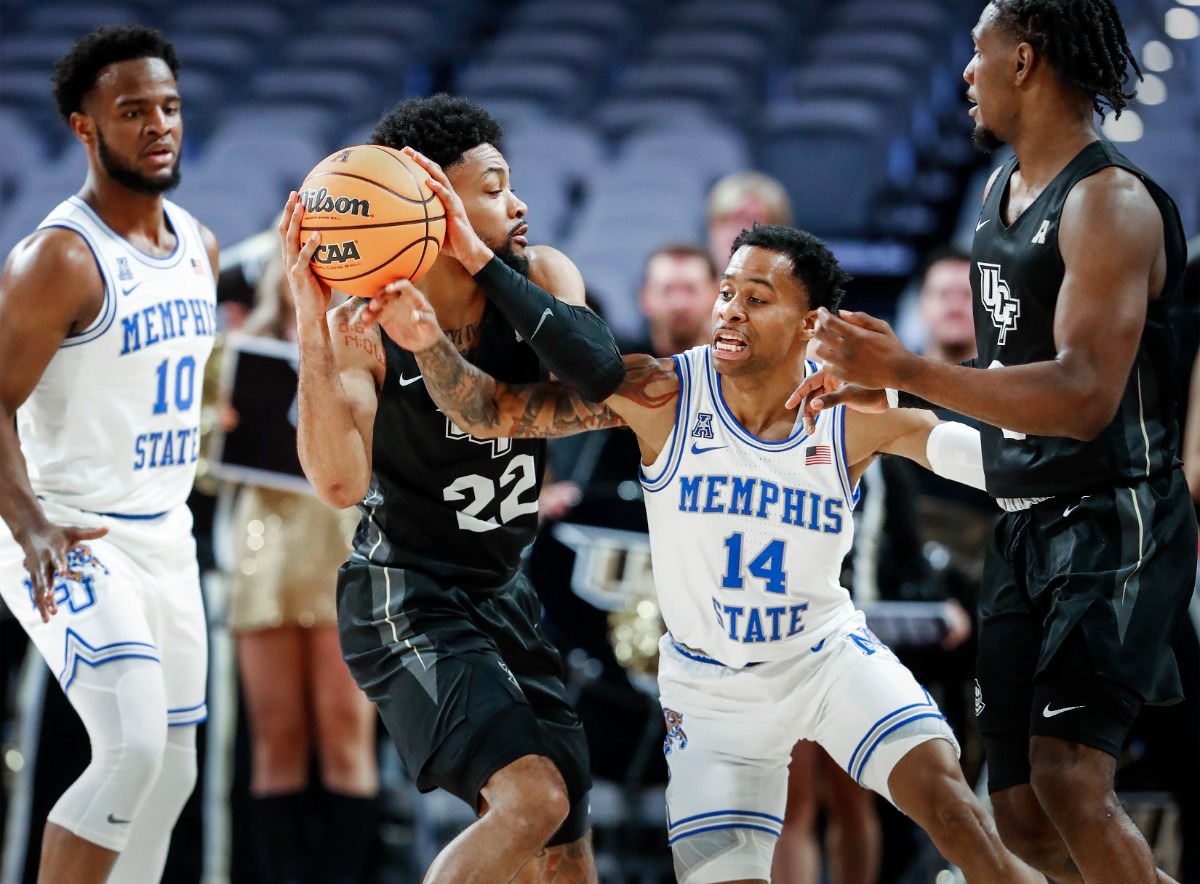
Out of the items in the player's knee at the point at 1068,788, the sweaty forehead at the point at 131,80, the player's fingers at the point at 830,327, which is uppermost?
the sweaty forehead at the point at 131,80

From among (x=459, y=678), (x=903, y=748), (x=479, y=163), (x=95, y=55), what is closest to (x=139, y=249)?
(x=95, y=55)

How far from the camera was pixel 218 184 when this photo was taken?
9.87 metres

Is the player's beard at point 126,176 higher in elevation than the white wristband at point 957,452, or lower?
higher

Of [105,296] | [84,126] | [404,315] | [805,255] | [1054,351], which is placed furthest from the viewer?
[84,126]

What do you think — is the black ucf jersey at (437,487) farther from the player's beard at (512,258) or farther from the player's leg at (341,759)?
the player's leg at (341,759)

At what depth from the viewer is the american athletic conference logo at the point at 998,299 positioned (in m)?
3.49

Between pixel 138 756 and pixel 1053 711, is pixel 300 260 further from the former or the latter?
pixel 1053 711

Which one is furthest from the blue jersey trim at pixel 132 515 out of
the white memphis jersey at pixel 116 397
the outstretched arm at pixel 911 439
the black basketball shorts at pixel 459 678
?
the outstretched arm at pixel 911 439

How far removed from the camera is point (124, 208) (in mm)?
4598

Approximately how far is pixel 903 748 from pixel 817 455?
0.78 m

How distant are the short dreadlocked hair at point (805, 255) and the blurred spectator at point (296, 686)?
243 cm

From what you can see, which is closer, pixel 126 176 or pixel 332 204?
pixel 332 204

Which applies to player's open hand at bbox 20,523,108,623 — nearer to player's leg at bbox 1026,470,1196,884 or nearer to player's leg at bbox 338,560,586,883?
player's leg at bbox 338,560,586,883

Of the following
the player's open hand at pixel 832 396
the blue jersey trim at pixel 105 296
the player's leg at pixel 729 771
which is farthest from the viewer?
the blue jersey trim at pixel 105 296
